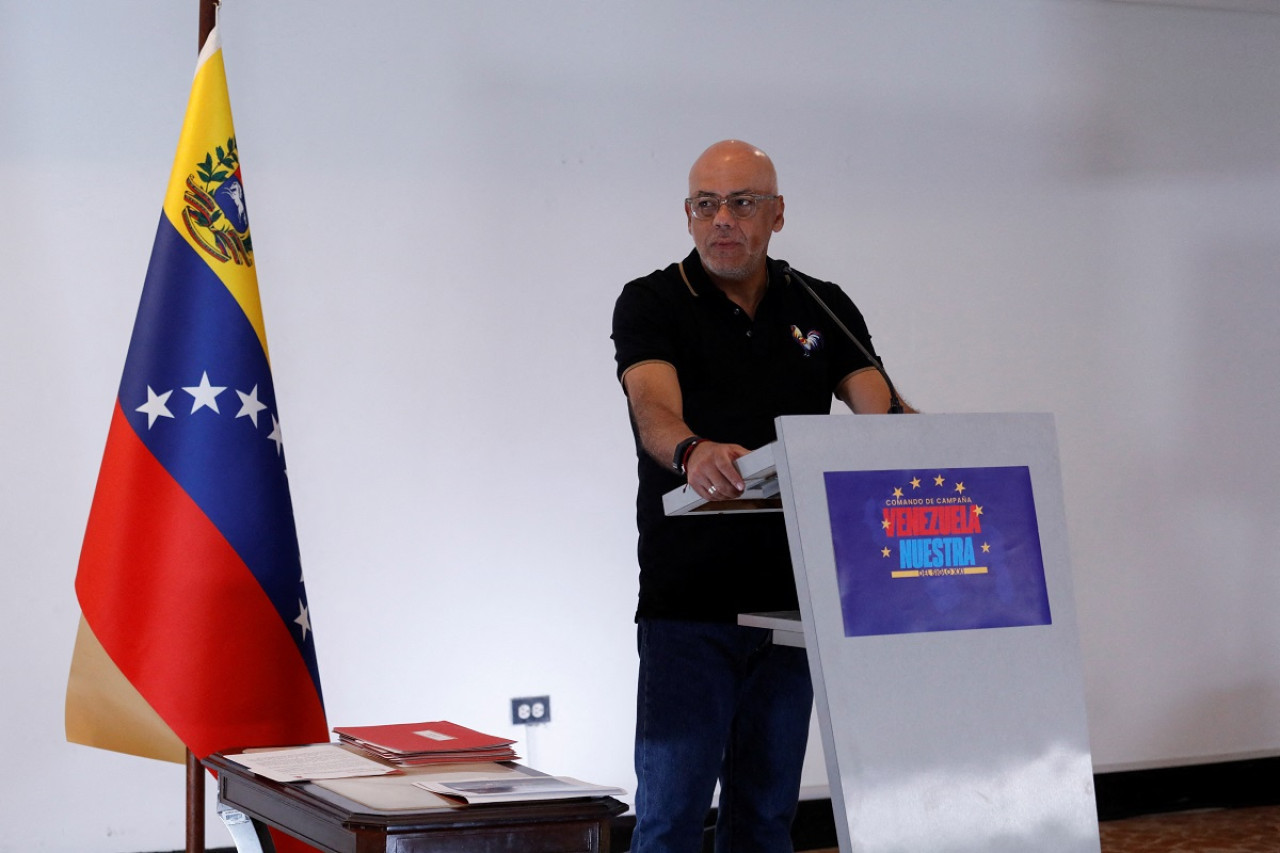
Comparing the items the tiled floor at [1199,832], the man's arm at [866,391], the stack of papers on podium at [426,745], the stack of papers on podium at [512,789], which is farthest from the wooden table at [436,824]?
the tiled floor at [1199,832]

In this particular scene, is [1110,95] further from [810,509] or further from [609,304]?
[810,509]

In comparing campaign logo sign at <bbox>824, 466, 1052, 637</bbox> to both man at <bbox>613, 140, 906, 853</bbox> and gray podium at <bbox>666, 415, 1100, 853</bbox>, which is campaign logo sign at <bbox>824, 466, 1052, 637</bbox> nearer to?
gray podium at <bbox>666, 415, 1100, 853</bbox>

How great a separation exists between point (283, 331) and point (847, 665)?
249cm

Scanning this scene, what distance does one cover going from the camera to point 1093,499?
4086 millimetres

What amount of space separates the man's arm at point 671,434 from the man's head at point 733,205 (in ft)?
0.72

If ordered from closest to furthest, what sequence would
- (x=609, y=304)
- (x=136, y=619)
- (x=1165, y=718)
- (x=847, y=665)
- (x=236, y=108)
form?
(x=847, y=665)
(x=136, y=619)
(x=236, y=108)
(x=609, y=304)
(x=1165, y=718)

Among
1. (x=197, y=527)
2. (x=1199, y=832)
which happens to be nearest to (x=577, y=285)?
(x=197, y=527)

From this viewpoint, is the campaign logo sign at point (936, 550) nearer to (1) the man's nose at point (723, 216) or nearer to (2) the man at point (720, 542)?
(2) the man at point (720, 542)

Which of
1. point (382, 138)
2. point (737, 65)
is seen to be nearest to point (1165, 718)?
point (737, 65)

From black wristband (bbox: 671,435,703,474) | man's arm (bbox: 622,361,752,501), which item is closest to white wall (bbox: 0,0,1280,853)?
man's arm (bbox: 622,361,752,501)

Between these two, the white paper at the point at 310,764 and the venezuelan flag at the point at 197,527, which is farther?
the venezuelan flag at the point at 197,527

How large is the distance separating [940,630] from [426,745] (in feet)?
2.10

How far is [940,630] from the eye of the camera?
1.40m

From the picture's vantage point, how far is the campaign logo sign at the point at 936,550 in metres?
1.38
